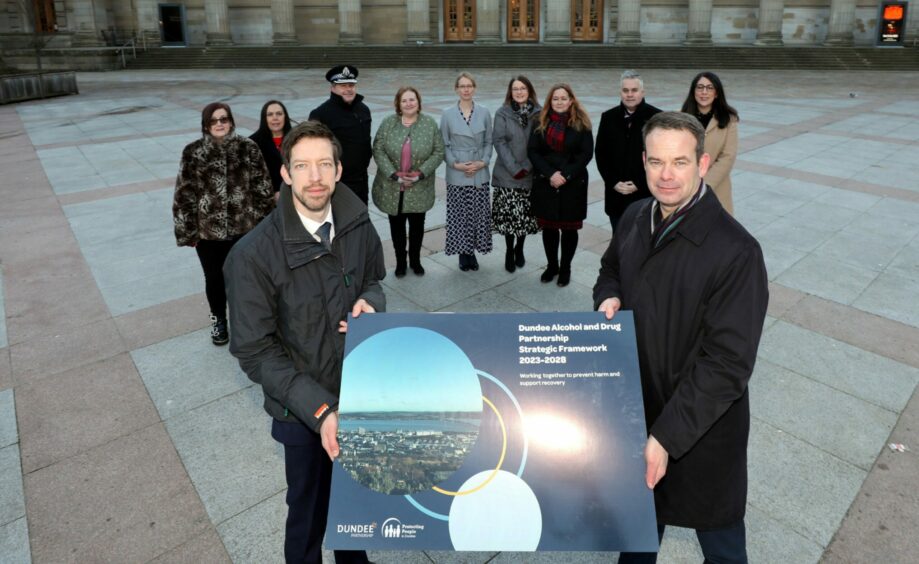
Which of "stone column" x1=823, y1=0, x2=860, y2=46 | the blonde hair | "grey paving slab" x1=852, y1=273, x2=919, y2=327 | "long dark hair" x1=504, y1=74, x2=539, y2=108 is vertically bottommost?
"grey paving slab" x1=852, y1=273, x2=919, y2=327

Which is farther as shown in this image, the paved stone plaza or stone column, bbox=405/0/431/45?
stone column, bbox=405/0/431/45

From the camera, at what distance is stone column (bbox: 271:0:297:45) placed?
33.5 metres

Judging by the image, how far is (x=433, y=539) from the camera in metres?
1.89

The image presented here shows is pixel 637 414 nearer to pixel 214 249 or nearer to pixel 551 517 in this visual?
pixel 551 517

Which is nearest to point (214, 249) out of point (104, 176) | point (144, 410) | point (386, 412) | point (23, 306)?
point (144, 410)

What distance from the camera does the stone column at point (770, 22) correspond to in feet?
105

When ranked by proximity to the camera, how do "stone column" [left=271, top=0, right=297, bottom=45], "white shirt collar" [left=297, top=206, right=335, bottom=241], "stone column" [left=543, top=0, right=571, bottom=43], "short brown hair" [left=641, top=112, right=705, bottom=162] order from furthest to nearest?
"stone column" [left=271, top=0, right=297, bottom=45], "stone column" [left=543, top=0, right=571, bottom=43], "white shirt collar" [left=297, top=206, right=335, bottom=241], "short brown hair" [left=641, top=112, right=705, bottom=162]

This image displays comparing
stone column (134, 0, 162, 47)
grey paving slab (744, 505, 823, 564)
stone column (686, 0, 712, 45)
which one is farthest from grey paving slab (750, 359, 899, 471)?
stone column (134, 0, 162, 47)

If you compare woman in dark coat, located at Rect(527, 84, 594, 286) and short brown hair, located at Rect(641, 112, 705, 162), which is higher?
short brown hair, located at Rect(641, 112, 705, 162)

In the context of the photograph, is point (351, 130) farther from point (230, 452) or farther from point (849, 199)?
point (849, 199)

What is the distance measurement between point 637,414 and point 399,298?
4.09m

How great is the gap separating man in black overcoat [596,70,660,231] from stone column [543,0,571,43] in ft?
97.9

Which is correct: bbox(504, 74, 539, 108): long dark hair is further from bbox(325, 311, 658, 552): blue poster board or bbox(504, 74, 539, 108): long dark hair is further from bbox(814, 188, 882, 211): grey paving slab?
bbox(814, 188, 882, 211): grey paving slab

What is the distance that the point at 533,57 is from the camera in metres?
30.6
